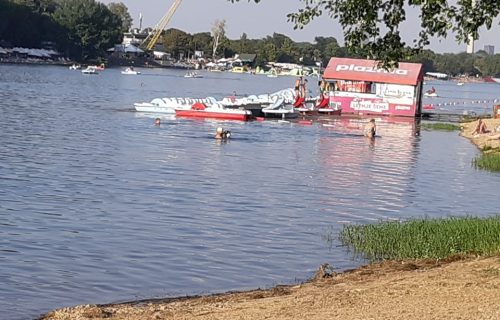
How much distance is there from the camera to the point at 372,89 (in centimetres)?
7050

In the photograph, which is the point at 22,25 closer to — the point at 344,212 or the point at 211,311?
the point at 344,212

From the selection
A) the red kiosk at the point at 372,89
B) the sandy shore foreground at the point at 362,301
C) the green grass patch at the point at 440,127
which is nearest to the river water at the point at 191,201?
the sandy shore foreground at the point at 362,301

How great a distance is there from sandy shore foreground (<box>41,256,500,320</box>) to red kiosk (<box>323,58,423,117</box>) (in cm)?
5504

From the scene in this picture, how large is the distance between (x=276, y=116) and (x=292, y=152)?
2333 centimetres

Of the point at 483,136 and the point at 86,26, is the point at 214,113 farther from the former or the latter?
the point at 86,26

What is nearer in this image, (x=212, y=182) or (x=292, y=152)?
(x=212, y=182)

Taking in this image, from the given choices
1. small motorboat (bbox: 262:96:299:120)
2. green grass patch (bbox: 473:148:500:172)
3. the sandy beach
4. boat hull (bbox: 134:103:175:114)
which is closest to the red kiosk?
small motorboat (bbox: 262:96:299:120)

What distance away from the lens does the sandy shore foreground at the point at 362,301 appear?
34.3 ft

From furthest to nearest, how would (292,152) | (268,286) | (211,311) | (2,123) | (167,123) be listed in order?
(167,123)
(2,123)
(292,152)
(268,286)
(211,311)

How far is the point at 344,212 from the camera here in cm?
2427

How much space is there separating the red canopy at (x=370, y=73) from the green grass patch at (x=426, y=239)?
1946 inches

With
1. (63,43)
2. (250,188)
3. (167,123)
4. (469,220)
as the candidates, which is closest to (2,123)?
(167,123)

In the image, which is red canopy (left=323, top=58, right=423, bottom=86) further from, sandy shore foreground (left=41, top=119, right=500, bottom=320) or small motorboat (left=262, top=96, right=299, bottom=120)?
sandy shore foreground (left=41, top=119, right=500, bottom=320)

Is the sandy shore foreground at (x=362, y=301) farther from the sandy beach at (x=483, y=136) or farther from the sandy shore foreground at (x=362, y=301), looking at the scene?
the sandy beach at (x=483, y=136)
